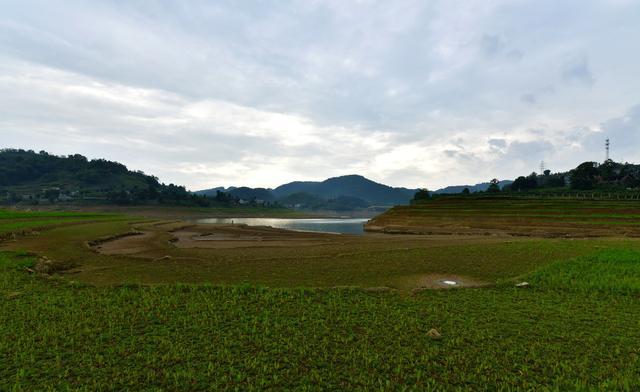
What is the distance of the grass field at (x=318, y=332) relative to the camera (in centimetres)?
767

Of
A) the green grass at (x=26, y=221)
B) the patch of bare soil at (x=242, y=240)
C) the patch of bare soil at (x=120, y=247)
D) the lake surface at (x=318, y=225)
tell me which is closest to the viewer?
the patch of bare soil at (x=120, y=247)

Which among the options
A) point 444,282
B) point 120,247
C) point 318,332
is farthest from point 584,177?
point 120,247

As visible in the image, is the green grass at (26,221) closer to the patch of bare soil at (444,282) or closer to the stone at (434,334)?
the patch of bare soil at (444,282)

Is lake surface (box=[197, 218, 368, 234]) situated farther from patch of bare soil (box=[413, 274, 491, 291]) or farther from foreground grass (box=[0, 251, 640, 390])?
foreground grass (box=[0, 251, 640, 390])

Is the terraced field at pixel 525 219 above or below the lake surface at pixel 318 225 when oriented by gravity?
above

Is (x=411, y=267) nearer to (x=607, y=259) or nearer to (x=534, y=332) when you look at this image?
(x=534, y=332)

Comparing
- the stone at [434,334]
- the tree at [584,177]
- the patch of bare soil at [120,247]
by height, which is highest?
the tree at [584,177]

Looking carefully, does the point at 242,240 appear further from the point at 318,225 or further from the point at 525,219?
the point at 318,225

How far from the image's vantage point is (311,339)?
387 inches

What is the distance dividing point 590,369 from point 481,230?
178ft

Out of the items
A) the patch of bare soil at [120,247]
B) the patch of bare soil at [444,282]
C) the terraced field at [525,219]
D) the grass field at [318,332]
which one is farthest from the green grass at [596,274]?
the patch of bare soil at [120,247]

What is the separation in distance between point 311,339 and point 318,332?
56 centimetres

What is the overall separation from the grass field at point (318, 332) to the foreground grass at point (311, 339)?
5 cm

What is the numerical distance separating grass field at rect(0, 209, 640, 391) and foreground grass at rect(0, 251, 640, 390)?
5 cm
